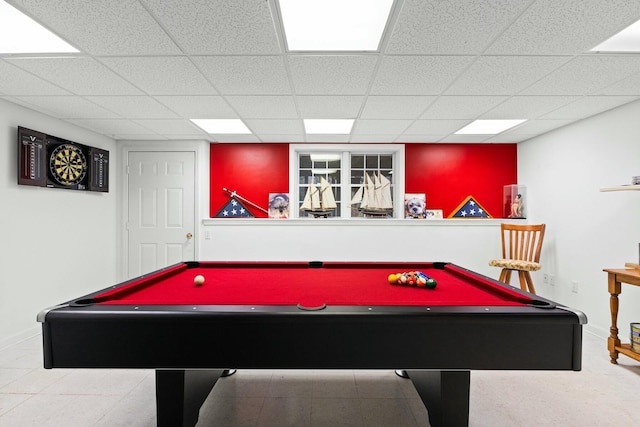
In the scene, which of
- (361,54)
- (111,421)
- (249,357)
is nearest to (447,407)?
(249,357)

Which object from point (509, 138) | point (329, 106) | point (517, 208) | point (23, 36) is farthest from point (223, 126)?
point (517, 208)

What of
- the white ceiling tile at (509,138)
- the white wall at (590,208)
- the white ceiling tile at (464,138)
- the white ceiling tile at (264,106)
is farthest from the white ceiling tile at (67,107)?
the white wall at (590,208)

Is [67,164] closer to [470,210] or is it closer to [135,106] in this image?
[135,106]

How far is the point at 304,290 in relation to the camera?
1.89 m

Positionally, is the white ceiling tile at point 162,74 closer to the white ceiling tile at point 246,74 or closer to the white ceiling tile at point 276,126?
the white ceiling tile at point 246,74

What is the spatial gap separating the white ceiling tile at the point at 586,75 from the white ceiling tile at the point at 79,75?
10.8 feet

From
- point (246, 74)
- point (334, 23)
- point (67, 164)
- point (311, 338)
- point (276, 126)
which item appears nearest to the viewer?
point (311, 338)

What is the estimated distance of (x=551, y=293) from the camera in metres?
4.12

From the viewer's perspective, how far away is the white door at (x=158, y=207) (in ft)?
15.5

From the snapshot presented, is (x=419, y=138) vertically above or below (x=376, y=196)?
above

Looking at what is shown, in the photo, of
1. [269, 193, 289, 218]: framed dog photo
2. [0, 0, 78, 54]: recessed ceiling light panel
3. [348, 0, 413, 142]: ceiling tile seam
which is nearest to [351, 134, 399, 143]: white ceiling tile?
[348, 0, 413, 142]: ceiling tile seam

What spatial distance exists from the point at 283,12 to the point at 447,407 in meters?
2.25

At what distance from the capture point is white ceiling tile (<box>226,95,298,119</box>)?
296cm

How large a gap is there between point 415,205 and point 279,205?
2.01 meters
